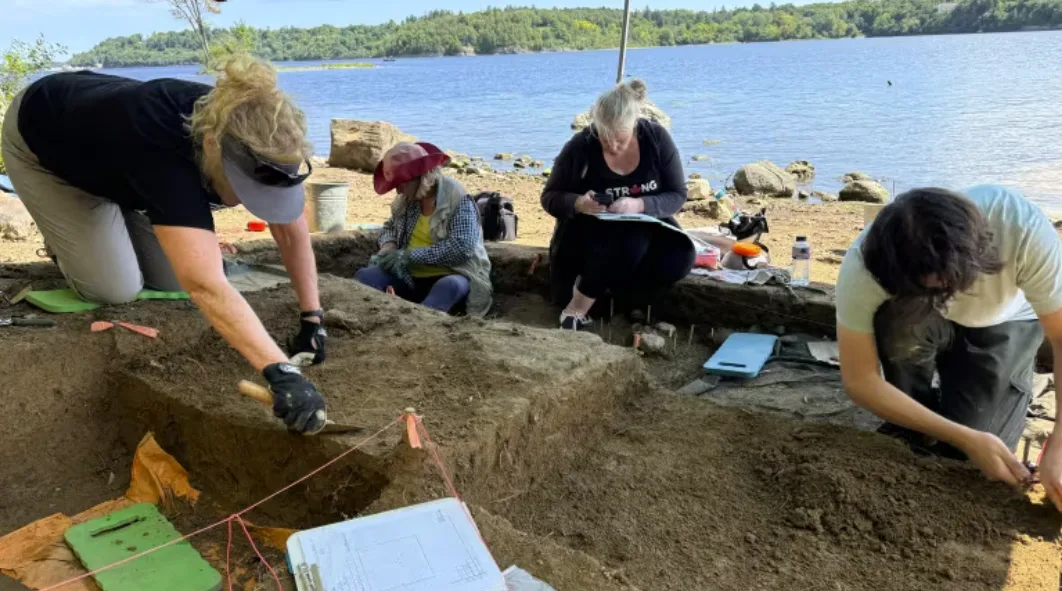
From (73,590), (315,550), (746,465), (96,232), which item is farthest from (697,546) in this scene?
(96,232)

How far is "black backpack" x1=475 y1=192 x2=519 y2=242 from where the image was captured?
544cm

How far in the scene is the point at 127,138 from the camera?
2.44 meters

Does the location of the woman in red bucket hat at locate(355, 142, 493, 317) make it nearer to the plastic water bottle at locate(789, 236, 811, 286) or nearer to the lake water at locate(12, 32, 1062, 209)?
the lake water at locate(12, 32, 1062, 209)

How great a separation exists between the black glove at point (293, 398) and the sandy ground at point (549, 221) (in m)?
4.27

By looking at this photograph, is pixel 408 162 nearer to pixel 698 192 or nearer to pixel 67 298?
pixel 67 298

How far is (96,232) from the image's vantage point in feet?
11.1

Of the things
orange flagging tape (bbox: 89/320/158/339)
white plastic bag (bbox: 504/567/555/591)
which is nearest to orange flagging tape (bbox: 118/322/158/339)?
orange flagging tape (bbox: 89/320/158/339)

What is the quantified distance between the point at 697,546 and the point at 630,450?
23.4 inches

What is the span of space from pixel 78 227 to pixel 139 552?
1565 mm

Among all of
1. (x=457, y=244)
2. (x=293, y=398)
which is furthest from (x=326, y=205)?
(x=293, y=398)

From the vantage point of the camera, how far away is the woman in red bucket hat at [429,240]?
4285mm

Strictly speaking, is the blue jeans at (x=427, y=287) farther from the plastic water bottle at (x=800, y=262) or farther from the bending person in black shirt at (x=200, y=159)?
the plastic water bottle at (x=800, y=262)

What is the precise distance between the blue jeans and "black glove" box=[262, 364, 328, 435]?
201cm

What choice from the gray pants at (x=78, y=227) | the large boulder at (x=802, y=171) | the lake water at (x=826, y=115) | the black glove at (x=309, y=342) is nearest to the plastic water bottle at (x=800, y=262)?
the black glove at (x=309, y=342)
